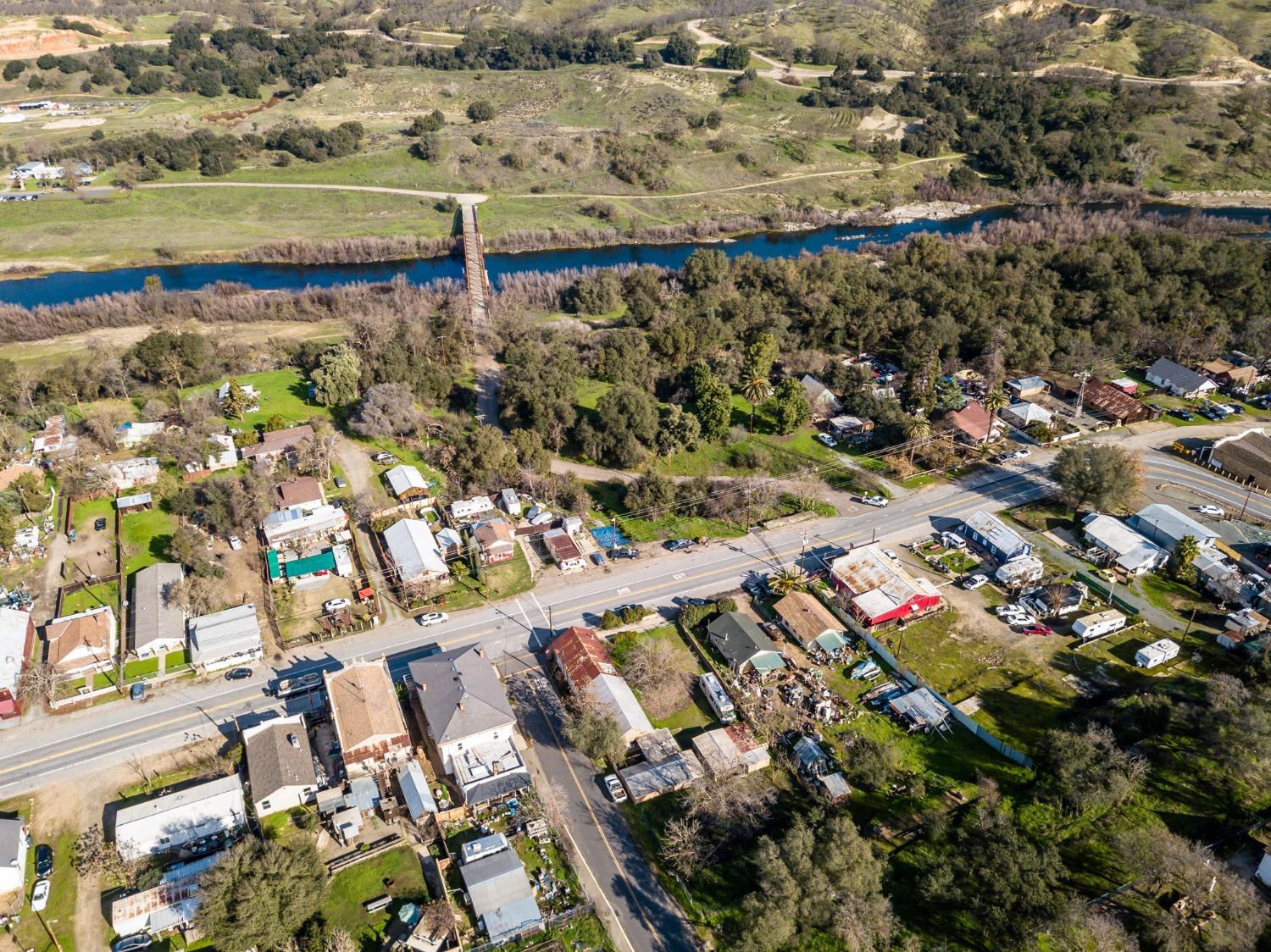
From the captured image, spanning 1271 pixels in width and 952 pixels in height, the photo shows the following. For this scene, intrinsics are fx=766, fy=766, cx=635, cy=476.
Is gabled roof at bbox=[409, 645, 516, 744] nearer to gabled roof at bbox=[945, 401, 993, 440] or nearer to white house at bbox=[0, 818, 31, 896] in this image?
white house at bbox=[0, 818, 31, 896]

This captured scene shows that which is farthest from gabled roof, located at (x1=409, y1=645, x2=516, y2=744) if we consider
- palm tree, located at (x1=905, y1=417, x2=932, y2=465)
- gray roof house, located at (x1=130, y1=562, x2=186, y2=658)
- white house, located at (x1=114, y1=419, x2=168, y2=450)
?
white house, located at (x1=114, y1=419, x2=168, y2=450)

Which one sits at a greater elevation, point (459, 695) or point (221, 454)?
point (221, 454)

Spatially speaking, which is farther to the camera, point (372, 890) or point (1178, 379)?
point (1178, 379)

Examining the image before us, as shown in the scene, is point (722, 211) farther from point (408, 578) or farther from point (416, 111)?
point (408, 578)

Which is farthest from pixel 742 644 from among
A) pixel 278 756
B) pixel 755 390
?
pixel 755 390

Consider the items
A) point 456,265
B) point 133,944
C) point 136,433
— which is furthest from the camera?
point 456,265

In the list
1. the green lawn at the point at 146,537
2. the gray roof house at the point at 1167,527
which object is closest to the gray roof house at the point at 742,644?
the gray roof house at the point at 1167,527

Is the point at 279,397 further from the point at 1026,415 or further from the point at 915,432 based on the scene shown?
the point at 1026,415
